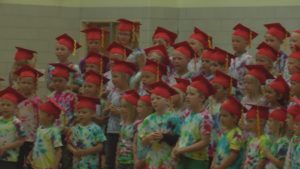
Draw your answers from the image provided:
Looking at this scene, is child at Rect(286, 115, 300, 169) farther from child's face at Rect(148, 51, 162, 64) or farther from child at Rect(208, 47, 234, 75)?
child's face at Rect(148, 51, 162, 64)

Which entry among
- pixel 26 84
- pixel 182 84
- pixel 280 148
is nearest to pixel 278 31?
pixel 182 84

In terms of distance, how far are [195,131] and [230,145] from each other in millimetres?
416

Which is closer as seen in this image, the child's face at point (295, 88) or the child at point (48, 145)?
the child's face at point (295, 88)

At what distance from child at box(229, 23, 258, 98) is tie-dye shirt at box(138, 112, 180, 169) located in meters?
0.88

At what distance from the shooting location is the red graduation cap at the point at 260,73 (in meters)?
10.0

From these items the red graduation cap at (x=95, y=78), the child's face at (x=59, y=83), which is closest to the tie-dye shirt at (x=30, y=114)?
the child's face at (x=59, y=83)

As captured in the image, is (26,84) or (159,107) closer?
(159,107)

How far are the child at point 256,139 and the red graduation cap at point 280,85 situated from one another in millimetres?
246

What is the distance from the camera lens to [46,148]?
10.9 meters

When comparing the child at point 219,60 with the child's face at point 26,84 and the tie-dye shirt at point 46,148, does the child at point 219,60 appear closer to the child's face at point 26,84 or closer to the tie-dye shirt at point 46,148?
the tie-dye shirt at point 46,148

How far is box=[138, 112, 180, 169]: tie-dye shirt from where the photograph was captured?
402 inches

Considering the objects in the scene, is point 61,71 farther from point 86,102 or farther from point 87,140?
point 87,140

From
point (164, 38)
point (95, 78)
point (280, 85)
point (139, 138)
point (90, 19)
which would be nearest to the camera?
point (280, 85)

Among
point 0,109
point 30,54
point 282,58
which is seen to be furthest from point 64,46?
point 282,58
